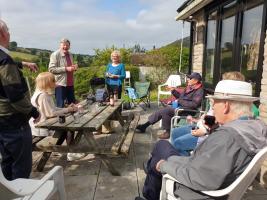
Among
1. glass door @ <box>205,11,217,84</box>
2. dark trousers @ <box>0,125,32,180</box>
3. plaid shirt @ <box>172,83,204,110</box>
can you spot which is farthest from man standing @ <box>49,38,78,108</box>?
dark trousers @ <box>0,125,32,180</box>

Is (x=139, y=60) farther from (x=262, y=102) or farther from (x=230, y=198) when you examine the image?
(x=230, y=198)

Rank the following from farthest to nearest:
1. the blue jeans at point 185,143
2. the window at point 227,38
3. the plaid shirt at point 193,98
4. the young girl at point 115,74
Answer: the young girl at point 115,74 → the window at point 227,38 → the plaid shirt at point 193,98 → the blue jeans at point 185,143

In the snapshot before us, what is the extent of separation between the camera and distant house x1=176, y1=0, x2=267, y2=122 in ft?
12.6

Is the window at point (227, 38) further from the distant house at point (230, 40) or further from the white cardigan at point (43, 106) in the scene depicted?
the white cardigan at point (43, 106)

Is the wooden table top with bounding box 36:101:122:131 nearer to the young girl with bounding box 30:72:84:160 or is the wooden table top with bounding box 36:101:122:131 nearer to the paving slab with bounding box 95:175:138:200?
the young girl with bounding box 30:72:84:160

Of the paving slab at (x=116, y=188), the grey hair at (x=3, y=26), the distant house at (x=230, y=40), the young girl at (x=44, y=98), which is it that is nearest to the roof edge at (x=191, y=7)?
the distant house at (x=230, y=40)

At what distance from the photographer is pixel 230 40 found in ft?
17.1

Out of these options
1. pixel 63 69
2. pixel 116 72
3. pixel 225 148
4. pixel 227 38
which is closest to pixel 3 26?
pixel 225 148

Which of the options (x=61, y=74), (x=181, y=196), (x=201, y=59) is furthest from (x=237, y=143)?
(x=201, y=59)

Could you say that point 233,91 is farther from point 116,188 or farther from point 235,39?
point 235,39

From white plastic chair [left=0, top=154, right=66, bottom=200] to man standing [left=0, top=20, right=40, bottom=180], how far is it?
0.49 metres

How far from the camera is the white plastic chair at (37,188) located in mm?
1607

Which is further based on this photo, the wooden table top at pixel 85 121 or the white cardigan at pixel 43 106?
the white cardigan at pixel 43 106

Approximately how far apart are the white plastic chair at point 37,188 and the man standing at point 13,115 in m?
0.49
